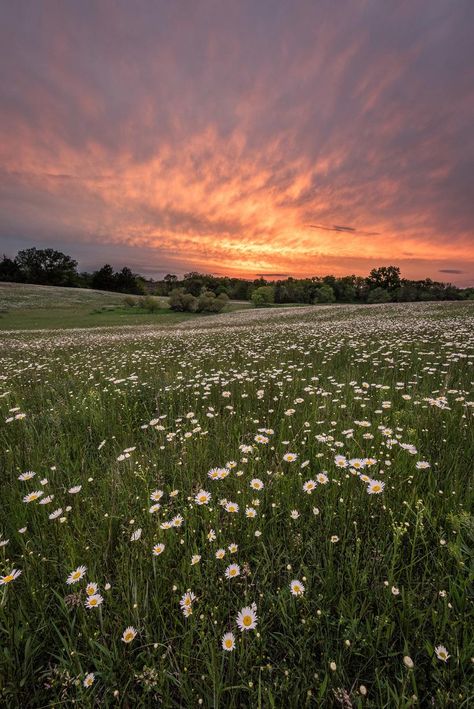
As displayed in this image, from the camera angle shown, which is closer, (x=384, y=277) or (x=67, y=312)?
(x=67, y=312)

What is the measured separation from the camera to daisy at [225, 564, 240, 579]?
1739 mm

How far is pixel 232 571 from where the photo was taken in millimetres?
1771

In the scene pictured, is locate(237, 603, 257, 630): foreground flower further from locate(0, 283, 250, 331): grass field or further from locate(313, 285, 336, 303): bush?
locate(313, 285, 336, 303): bush

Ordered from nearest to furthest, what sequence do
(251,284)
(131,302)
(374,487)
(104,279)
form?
(374,487)
(131,302)
(104,279)
(251,284)

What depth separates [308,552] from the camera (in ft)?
6.56

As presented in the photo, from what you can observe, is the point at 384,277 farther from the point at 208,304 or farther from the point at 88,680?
the point at 88,680

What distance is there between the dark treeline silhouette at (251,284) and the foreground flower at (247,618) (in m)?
91.5

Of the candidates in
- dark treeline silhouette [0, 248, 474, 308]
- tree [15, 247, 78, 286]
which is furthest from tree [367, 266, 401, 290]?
tree [15, 247, 78, 286]

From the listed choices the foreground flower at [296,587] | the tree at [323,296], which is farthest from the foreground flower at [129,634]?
the tree at [323,296]

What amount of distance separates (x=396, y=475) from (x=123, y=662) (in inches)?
92.6

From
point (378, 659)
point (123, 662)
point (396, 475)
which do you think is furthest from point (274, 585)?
point (396, 475)

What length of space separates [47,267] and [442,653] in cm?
15907

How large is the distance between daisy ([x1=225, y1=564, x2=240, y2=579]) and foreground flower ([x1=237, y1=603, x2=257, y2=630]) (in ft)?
0.55

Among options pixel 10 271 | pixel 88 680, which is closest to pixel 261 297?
pixel 88 680
